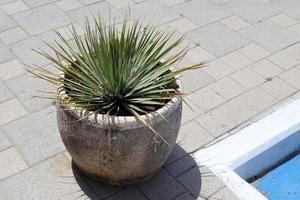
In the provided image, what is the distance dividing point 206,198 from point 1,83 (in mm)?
2366

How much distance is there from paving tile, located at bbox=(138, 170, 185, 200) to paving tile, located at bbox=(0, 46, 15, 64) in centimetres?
223

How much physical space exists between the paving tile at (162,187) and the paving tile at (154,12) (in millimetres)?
2458

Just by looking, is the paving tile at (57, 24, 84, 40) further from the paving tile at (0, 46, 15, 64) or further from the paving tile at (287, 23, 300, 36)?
the paving tile at (287, 23, 300, 36)

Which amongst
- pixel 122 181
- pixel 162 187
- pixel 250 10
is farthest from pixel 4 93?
pixel 250 10

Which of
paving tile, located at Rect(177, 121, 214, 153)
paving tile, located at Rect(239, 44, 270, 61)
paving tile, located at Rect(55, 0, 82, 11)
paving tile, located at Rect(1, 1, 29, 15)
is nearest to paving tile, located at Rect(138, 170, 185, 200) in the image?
paving tile, located at Rect(177, 121, 214, 153)

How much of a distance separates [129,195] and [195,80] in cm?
168

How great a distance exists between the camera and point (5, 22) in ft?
17.8

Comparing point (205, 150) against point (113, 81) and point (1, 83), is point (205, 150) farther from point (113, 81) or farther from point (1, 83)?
point (1, 83)

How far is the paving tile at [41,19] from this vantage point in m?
5.36

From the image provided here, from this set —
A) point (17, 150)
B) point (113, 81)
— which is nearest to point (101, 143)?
point (113, 81)

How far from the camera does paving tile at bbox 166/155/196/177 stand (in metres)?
3.74

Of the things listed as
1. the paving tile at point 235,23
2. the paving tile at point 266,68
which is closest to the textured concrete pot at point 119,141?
the paving tile at point 266,68

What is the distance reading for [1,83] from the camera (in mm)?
4535

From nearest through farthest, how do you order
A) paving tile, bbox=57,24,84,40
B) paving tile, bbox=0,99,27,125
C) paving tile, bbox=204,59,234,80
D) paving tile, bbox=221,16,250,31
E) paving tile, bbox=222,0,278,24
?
paving tile, bbox=0,99,27,125
paving tile, bbox=204,59,234,80
paving tile, bbox=57,24,84,40
paving tile, bbox=221,16,250,31
paving tile, bbox=222,0,278,24
